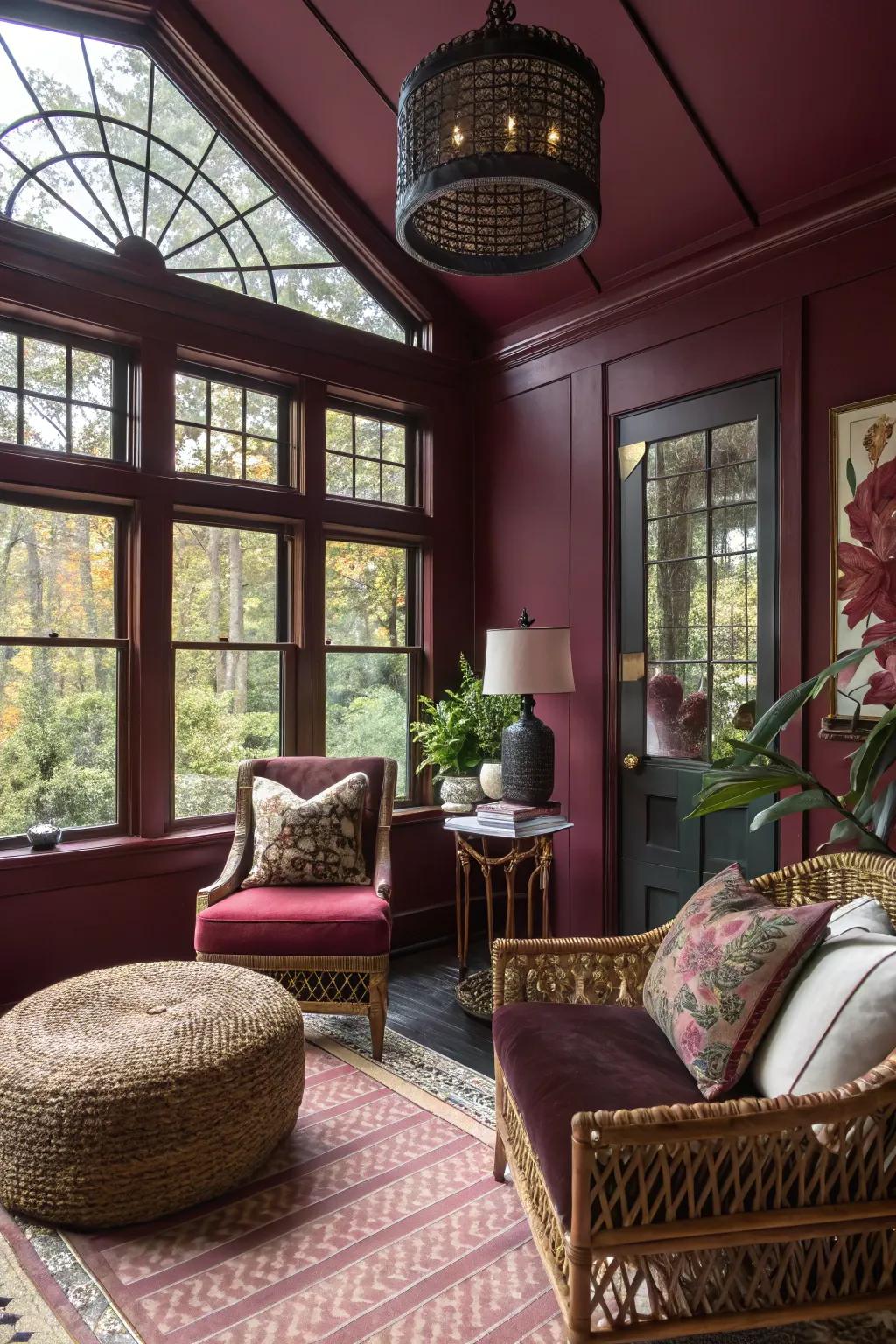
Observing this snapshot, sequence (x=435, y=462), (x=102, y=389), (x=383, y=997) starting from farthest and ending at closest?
1. (x=435, y=462)
2. (x=102, y=389)
3. (x=383, y=997)

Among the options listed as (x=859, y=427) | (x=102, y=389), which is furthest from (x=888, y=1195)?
(x=102, y=389)

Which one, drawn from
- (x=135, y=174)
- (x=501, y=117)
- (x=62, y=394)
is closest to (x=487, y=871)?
(x=62, y=394)

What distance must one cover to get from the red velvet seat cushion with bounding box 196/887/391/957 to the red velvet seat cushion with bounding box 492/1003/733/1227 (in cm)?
86

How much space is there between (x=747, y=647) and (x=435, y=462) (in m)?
1.88

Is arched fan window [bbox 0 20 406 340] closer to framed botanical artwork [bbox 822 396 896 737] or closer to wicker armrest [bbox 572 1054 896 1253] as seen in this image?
framed botanical artwork [bbox 822 396 896 737]

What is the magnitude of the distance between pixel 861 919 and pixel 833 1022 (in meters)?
0.32

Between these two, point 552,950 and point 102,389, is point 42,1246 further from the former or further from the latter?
point 102,389

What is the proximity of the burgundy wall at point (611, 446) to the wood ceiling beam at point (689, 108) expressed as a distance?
0.80 ft

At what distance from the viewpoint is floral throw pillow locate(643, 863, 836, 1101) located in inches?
66.1

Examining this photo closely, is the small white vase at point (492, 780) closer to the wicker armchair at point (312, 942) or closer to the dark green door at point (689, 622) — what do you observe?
the dark green door at point (689, 622)

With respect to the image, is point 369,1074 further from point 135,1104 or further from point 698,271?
point 698,271

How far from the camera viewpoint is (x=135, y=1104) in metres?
2.01

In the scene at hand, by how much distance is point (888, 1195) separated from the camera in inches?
59.0

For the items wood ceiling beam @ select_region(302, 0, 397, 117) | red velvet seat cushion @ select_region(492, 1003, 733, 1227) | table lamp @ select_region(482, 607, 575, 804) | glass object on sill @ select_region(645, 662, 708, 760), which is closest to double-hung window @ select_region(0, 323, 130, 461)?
wood ceiling beam @ select_region(302, 0, 397, 117)
